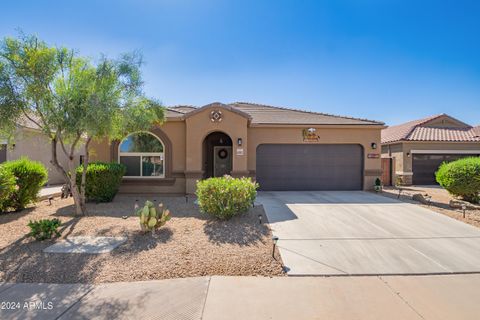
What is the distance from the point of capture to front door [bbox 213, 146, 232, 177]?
14.1m

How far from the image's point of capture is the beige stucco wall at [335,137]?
12438mm

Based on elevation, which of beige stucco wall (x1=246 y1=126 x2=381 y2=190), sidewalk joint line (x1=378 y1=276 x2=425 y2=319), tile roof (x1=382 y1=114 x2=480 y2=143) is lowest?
sidewalk joint line (x1=378 y1=276 x2=425 y2=319)

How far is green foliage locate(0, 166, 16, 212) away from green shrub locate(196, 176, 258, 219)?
556 cm

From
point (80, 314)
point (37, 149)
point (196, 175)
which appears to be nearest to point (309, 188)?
point (196, 175)

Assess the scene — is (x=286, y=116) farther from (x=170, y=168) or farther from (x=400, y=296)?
(x=400, y=296)

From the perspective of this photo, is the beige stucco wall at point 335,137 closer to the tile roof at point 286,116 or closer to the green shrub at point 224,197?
the tile roof at point 286,116

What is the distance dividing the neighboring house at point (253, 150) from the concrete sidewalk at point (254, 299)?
732cm

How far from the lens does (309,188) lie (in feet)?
41.7

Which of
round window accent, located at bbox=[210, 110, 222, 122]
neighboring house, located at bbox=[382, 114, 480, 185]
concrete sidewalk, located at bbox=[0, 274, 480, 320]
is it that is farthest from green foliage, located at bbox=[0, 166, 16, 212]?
neighboring house, located at bbox=[382, 114, 480, 185]

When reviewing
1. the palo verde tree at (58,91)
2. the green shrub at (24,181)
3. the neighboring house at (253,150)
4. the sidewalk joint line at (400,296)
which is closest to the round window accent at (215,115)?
the neighboring house at (253,150)

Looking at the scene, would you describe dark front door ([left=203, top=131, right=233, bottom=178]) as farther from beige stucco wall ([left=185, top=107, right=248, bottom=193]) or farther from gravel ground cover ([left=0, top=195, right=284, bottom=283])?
gravel ground cover ([left=0, top=195, right=284, bottom=283])

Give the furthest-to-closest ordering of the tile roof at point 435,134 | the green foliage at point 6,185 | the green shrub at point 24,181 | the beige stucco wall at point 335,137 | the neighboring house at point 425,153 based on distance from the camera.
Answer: the tile roof at point 435,134, the neighboring house at point 425,153, the beige stucco wall at point 335,137, the green shrub at point 24,181, the green foliage at point 6,185

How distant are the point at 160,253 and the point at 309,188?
940 cm

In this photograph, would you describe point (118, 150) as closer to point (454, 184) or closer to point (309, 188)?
point (309, 188)
